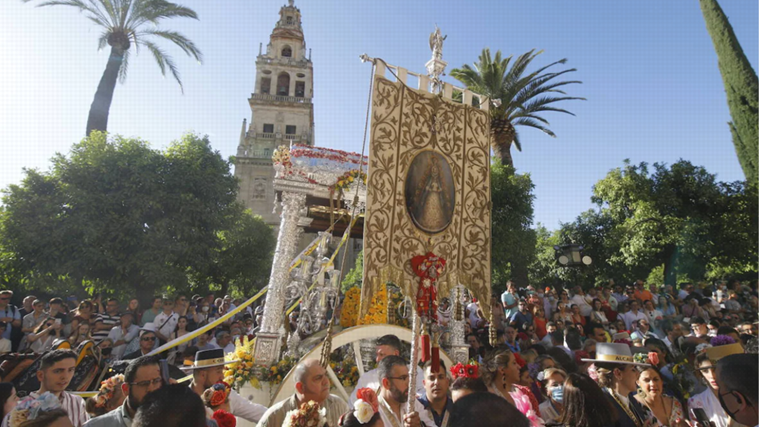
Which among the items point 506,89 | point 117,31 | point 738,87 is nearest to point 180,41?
point 117,31

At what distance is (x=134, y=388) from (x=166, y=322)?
20.1ft

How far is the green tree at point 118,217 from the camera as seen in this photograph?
49.2ft

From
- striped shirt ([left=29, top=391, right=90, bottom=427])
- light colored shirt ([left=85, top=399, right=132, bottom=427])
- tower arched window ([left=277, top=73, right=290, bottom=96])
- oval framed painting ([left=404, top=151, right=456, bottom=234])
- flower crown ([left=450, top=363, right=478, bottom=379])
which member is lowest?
striped shirt ([left=29, top=391, right=90, bottom=427])

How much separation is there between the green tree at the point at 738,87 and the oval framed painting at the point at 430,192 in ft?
85.1

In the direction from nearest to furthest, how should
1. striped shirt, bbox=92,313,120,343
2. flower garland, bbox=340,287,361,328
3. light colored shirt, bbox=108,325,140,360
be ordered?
flower garland, bbox=340,287,361,328 < light colored shirt, bbox=108,325,140,360 < striped shirt, bbox=92,313,120,343

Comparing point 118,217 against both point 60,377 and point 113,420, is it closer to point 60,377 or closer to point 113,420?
point 60,377

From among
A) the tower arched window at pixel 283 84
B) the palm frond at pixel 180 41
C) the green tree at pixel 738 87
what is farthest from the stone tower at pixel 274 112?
the green tree at pixel 738 87

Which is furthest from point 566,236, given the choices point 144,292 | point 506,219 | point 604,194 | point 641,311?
point 144,292

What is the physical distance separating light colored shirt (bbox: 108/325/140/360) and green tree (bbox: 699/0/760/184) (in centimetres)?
2893

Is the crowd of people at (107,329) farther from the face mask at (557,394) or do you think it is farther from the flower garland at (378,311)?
the face mask at (557,394)

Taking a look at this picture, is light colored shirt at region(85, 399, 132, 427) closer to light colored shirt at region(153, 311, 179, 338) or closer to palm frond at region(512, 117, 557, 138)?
light colored shirt at region(153, 311, 179, 338)

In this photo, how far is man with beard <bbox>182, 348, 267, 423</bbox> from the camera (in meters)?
4.52

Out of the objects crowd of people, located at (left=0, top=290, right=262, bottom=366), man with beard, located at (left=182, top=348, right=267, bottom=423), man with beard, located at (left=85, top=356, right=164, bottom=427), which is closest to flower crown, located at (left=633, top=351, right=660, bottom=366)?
man with beard, located at (left=182, top=348, right=267, bottom=423)

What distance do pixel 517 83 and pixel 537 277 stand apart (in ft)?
47.6
